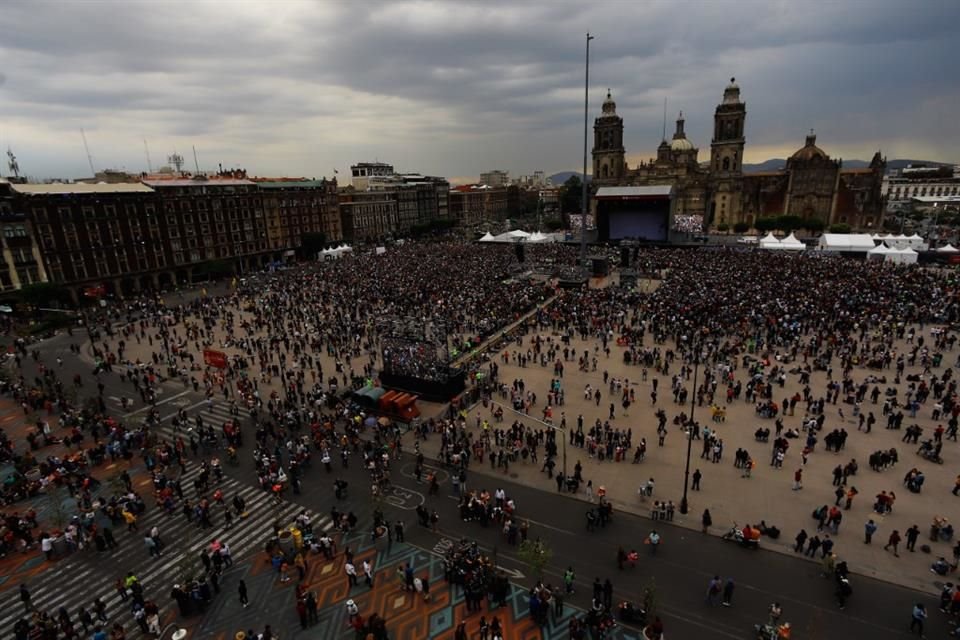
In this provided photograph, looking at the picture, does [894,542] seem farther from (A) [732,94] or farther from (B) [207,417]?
(A) [732,94]

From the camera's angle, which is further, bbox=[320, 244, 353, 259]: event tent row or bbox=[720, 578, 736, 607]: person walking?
bbox=[320, 244, 353, 259]: event tent row

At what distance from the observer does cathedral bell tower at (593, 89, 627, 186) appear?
11462cm

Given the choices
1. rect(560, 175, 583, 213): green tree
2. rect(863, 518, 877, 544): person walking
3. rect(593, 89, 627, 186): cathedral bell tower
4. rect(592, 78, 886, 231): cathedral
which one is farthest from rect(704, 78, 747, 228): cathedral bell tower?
rect(863, 518, 877, 544): person walking

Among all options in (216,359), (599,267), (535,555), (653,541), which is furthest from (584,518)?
(599,267)

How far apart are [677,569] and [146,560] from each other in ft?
57.1

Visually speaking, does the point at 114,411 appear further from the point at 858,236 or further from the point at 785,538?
the point at 858,236

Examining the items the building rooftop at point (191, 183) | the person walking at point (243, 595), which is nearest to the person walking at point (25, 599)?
the person walking at point (243, 595)

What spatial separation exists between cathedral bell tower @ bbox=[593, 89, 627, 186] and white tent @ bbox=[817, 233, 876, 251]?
58150 millimetres

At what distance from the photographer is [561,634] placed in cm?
1315

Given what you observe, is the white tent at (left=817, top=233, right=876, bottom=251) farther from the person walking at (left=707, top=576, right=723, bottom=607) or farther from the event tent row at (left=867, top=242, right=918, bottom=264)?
the person walking at (left=707, top=576, right=723, bottom=607)

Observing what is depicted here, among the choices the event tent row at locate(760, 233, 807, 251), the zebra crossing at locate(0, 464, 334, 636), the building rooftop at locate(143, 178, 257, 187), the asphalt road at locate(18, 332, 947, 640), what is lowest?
the zebra crossing at locate(0, 464, 334, 636)

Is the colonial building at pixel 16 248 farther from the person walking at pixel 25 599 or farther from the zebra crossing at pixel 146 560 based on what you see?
the person walking at pixel 25 599

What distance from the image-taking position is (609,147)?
4584 inches

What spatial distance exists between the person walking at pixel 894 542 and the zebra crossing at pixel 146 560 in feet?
59.9
